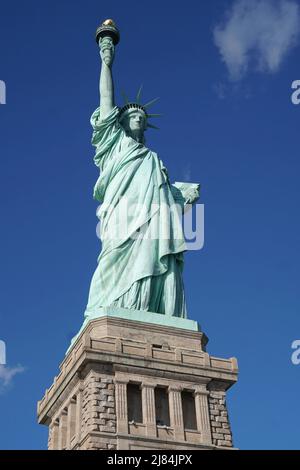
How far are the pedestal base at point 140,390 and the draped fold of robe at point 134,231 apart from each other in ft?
6.77

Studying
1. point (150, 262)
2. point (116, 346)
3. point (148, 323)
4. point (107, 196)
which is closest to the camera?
point (116, 346)

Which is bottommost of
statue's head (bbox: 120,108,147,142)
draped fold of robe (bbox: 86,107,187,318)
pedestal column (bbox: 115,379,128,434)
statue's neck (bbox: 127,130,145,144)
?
pedestal column (bbox: 115,379,128,434)

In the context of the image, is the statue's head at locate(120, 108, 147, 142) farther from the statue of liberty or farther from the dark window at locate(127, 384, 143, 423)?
the dark window at locate(127, 384, 143, 423)

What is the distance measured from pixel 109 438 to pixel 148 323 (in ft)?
17.9

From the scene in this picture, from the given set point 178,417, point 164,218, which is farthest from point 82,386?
point 164,218

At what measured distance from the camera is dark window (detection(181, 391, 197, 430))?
98.2 feet

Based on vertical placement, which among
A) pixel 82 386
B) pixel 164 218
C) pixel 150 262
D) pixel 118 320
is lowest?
pixel 82 386

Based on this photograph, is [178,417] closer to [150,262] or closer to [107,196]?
[150,262]

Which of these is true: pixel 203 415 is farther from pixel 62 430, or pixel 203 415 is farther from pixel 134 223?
pixel 134 223

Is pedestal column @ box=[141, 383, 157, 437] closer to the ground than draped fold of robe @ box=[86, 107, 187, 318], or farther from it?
closer to the ground

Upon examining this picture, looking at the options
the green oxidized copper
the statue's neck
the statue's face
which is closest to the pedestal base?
the green oxidized copper

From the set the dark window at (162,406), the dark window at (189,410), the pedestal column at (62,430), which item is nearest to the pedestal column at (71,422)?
the pedestal column at (62,430)

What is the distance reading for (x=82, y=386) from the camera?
29906mm

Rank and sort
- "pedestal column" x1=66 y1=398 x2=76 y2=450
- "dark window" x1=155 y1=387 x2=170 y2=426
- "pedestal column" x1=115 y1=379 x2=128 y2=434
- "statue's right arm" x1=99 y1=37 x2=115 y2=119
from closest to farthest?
"pedestal column" x1=115 y1=379 x2=128 y2=434 < "dark window" x1=155 y1=387 x2=170 y2=426 < "pedestal column" x1=66 y1=398 x2=76 y2=450 < "statue's right arm" x1=99 y1=37 x2=115 y2=119
